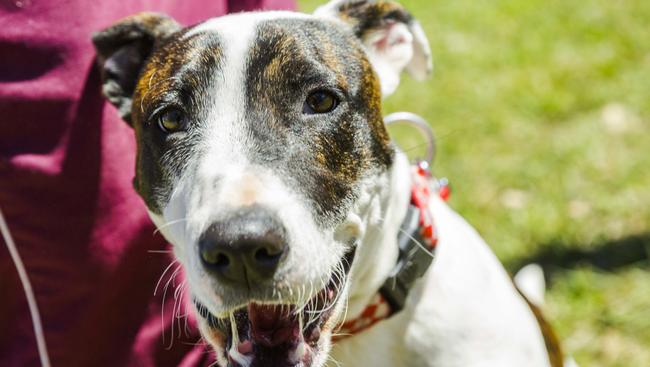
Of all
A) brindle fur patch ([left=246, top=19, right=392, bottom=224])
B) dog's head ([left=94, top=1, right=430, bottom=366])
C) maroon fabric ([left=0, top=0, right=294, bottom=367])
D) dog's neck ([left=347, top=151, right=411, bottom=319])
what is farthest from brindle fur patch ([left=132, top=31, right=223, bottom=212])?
dog's neck ([left=347, top=151, right=411, bottom=319])

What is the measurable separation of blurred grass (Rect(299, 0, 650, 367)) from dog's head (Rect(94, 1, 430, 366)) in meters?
1.92

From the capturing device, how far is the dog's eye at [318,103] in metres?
2.50

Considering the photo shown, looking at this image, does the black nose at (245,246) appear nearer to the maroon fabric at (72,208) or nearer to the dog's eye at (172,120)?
the dog's eye at (172,120)

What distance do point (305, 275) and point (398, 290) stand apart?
557mm

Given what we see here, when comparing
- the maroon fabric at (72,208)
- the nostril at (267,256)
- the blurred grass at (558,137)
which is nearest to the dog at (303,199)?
the nostril at (267,256)

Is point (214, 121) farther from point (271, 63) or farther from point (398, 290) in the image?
point (398, 290)

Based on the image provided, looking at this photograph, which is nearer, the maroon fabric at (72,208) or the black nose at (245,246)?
the black nose at (245,246)

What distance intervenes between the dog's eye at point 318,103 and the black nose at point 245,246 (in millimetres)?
455

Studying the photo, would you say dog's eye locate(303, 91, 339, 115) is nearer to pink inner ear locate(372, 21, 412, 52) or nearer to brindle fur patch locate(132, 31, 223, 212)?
brindle fur patch locate(132, 31, 223, 212)

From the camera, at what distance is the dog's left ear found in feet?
9.89

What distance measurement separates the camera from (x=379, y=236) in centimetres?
273

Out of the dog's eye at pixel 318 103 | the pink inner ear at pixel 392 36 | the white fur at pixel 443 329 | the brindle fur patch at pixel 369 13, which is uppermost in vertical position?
the dog's eye at pixel 318 103

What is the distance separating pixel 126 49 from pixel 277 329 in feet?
3.68

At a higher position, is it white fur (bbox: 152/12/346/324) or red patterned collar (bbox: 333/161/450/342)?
white fur (bbox: 152/12/346/324)
